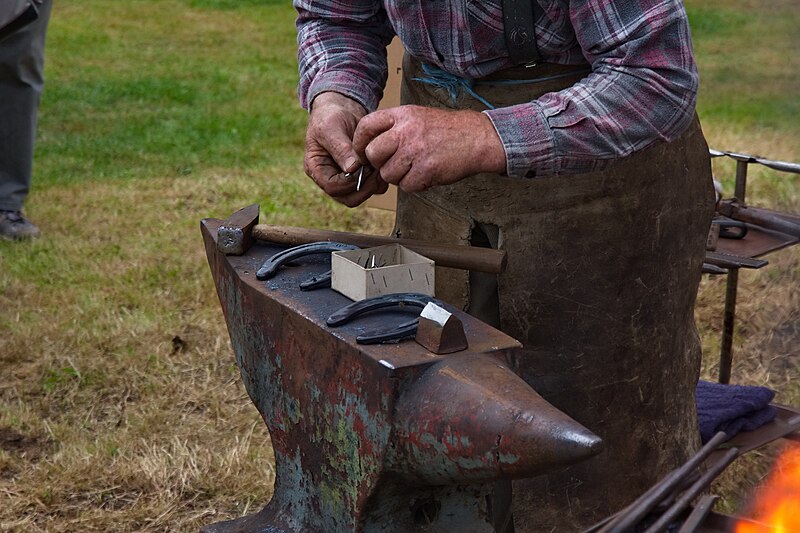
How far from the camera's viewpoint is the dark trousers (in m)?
5.17

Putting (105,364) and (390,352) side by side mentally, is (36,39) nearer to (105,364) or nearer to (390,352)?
(105,364)

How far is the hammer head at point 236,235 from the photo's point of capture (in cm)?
210

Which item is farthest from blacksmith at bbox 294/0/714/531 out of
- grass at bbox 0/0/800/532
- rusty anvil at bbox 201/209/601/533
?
grass at bbox 0/0/800/532

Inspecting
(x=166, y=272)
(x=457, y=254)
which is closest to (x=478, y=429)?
(x=457, y=254)

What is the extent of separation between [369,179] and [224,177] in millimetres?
4533

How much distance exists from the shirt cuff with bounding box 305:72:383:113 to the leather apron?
0.31ft

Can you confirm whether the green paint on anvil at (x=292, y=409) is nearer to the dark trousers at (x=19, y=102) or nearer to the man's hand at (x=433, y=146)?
the man's hand at (x=433, y=146)

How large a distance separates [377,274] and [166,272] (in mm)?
3323

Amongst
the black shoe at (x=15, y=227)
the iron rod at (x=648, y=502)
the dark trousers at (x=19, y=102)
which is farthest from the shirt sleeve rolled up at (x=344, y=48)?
the black shoe at (x=15, y=227)

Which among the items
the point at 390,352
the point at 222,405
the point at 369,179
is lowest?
the point at 222,405

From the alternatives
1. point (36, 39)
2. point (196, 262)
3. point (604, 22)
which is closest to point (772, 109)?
point (196, 262)

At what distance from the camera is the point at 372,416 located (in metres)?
1.71

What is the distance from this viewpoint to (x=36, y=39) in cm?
524

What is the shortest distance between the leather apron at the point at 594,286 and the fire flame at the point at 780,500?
323 millimetres
